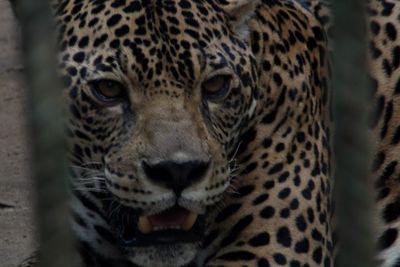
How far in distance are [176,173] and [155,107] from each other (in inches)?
17.3

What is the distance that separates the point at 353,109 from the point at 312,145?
3587 millimetres

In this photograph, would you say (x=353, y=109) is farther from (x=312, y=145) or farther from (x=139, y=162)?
(x=312, y=145)

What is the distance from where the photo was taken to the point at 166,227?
5094mm

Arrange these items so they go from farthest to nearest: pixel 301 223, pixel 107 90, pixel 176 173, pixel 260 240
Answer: pixel 301 223, pixel 260 240, pixel 107 90, pixel 176 173

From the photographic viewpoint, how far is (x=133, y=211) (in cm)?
511

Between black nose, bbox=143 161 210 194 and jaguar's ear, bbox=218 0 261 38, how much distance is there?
96cm

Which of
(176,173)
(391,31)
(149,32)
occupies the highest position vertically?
(149,32)

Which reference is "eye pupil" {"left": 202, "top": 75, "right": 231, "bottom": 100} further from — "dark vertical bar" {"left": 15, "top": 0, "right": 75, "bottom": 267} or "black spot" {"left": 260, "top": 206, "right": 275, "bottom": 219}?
"dark vertical bar" {"left": 15, "top": 0, "right": 75, "bottom": 267}

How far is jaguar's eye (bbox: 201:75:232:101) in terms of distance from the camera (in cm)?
525

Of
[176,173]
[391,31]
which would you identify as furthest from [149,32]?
[391,31]

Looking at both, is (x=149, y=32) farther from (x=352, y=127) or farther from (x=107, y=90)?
(x=352, y=127)

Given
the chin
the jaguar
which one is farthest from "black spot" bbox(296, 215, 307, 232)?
the chin

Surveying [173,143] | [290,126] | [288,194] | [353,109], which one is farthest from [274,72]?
[353,109]

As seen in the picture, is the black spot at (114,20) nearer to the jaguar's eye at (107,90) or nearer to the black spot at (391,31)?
the jaguar's eye at (107,90)
